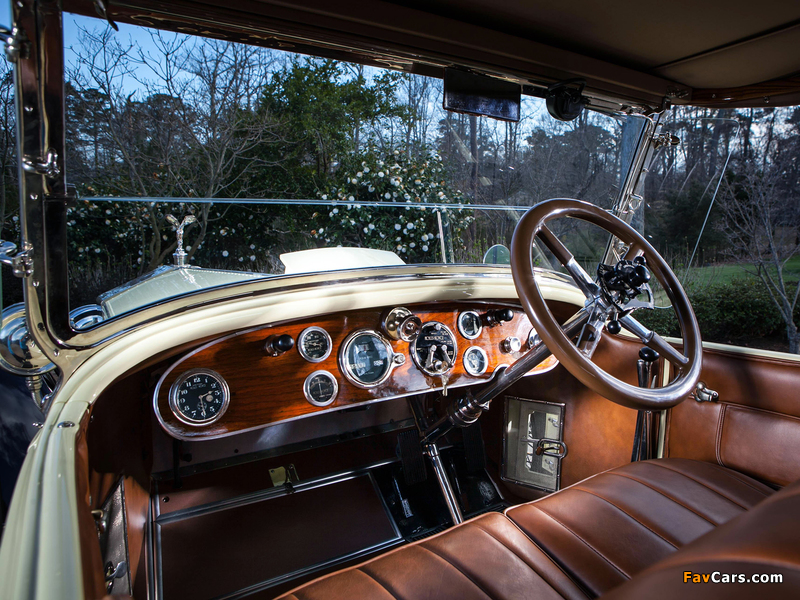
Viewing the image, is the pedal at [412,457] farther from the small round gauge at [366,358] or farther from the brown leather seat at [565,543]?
the brown leather seat at [565,543]

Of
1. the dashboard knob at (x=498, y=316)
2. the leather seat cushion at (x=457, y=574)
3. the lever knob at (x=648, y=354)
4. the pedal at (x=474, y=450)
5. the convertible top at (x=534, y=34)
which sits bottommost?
the pedal at (x=474, y=450)

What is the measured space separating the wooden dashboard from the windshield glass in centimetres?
21

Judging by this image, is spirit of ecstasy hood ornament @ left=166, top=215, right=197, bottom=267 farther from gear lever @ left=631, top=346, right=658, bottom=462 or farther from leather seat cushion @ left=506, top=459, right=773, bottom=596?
gear lever @ left=631, top=346, right=658, bottom=462

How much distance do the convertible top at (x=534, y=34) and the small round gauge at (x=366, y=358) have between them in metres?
0.85

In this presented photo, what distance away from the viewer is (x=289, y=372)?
1.54 m

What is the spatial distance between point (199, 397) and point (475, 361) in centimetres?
94

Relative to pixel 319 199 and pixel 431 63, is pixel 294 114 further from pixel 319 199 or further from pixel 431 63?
pixel 431 63

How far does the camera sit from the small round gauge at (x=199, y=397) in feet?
4.68

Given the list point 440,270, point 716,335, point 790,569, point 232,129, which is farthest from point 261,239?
point 716,335

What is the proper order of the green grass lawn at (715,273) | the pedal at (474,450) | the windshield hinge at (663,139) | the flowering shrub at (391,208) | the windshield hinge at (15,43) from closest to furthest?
the windshield hinge at (15,43)
the flowering shrub at (391,208)
the windshield hinge at (663,139)
the pedal at (474,450)
the green grass lawn at (715,273)

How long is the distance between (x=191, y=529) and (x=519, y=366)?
1367mm

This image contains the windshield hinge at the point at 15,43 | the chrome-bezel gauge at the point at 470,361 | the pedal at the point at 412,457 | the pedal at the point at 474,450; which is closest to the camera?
the windshield hinge at the point at 15,43

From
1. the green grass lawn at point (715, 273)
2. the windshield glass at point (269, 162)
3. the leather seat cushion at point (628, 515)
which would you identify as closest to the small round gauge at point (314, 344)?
the windshield glass at point (269, 162)

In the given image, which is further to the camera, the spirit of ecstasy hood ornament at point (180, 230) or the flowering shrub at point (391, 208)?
the flowering shrub at point (391, 208)
